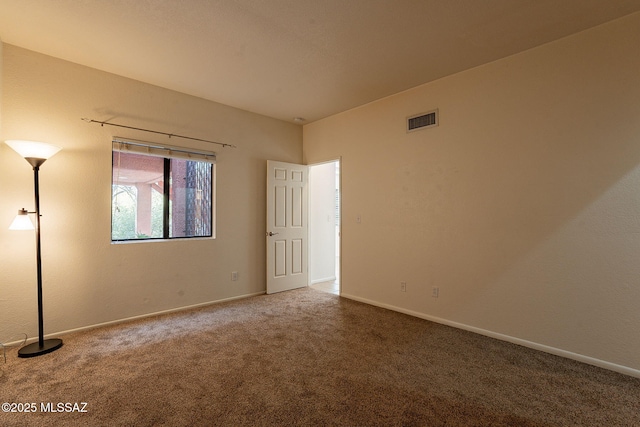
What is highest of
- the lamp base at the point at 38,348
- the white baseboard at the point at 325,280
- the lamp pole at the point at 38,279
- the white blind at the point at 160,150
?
Answer: the white blind at the point at 160,150

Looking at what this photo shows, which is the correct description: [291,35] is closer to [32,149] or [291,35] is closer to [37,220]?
[32,149]

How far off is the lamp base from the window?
1125mm

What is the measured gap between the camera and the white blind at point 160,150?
3311 mm

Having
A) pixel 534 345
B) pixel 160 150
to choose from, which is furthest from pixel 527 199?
pixel 160 150

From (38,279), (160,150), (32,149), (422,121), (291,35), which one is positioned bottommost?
(38,279)

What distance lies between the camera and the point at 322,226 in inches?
215

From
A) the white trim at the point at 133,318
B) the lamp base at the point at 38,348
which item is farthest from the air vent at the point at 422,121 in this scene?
the lamp base at the point at 38,348

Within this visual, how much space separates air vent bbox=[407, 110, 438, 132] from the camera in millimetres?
3402

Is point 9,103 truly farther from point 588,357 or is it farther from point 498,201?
point 588,357

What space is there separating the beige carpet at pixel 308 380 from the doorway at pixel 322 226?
2132 millimetres

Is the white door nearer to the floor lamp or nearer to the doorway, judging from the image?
the doorway

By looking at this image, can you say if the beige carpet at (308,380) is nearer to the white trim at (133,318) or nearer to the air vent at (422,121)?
the white trim at (133,318)

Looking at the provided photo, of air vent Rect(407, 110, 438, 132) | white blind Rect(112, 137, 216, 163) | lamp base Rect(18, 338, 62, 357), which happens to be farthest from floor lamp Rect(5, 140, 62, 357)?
air vent Rect(407, 110, 438, 132)

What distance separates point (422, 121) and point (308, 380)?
3.05m
